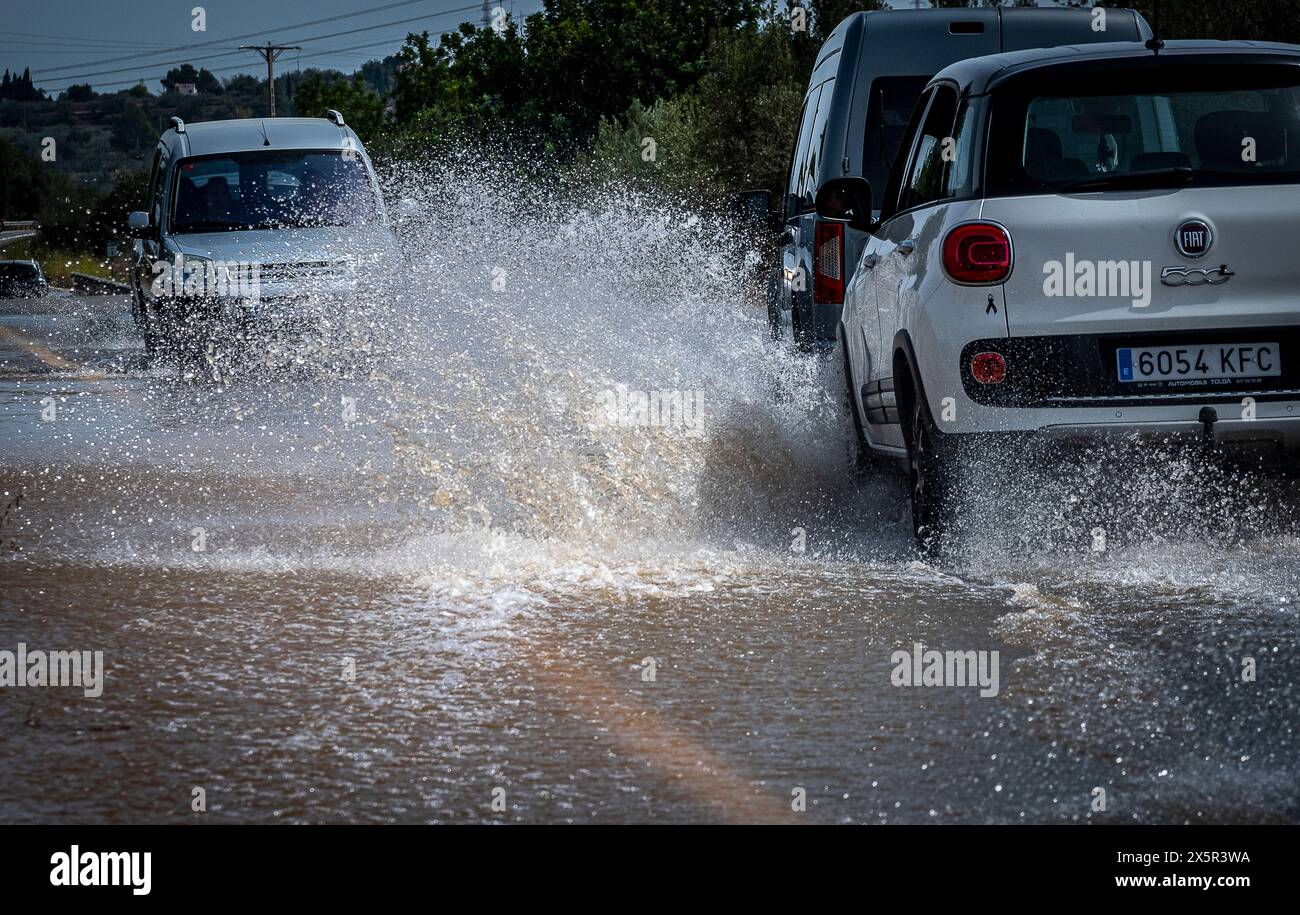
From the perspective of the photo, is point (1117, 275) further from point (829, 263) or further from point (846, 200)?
point (829, 263)

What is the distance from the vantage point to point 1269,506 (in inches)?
312

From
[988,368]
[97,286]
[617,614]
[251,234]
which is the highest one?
[251,234]

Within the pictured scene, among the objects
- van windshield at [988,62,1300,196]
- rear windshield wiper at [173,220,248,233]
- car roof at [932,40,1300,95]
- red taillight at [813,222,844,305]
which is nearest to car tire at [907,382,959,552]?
van windshield at [988,62,1300,196]

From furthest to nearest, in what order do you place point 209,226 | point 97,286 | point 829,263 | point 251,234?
1. point 97,286
2. point 209,226
3. point 251,234
4. point 829,263

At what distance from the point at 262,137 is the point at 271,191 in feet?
1.98

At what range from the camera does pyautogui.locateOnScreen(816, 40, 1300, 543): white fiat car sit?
21.5 feet

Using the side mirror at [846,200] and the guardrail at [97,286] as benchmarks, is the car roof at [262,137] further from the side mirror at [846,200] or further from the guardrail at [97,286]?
the guardrail at [97,286]

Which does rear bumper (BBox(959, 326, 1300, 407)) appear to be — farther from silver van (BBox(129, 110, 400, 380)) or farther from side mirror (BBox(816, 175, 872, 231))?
silver van (BBox(129, 110, 400, 380))

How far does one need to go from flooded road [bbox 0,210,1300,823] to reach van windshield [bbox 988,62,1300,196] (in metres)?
1.02

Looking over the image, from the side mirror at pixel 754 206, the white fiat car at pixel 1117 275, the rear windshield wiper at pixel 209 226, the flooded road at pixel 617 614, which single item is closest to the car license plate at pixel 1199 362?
the white fiat car at pixel 1117 275

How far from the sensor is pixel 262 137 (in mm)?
18562

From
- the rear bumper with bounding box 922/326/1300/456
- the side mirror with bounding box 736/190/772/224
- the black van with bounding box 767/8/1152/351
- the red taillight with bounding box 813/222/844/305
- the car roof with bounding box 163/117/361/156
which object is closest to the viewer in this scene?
the rear bumper with bounding box 922/326/1300/456

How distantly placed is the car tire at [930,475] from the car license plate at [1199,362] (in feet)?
2.23

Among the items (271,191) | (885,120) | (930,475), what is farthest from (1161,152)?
(271,191)
